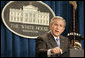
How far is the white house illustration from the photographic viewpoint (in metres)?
3.26

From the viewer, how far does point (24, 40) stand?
3.24 m

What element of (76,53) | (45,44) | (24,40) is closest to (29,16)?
(24,40)

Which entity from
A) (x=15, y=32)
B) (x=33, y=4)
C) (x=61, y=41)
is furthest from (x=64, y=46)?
(x=33, y=4)

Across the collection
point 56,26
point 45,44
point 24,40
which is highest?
point 56,26

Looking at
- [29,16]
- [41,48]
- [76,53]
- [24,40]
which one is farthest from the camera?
[29,16]

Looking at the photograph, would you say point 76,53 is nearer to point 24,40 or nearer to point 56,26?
point 56,26

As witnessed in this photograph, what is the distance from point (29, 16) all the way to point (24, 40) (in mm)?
360

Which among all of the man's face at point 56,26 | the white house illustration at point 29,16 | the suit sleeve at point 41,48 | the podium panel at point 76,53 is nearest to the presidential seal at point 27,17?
the white house illustration at point 29,16

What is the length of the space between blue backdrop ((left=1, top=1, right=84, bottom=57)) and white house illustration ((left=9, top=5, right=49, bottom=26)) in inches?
7.0

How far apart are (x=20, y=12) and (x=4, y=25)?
0.33 m

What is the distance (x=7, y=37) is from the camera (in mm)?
3145

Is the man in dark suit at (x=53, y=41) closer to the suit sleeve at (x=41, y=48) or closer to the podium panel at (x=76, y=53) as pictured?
the suit sleeve at (x=41, y=48)

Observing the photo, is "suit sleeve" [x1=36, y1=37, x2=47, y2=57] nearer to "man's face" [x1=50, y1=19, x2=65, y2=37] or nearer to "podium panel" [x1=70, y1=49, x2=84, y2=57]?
"man's face" [x1=50, y1=19, x2=65, y2=37]

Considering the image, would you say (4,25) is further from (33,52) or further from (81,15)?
(81,15)
